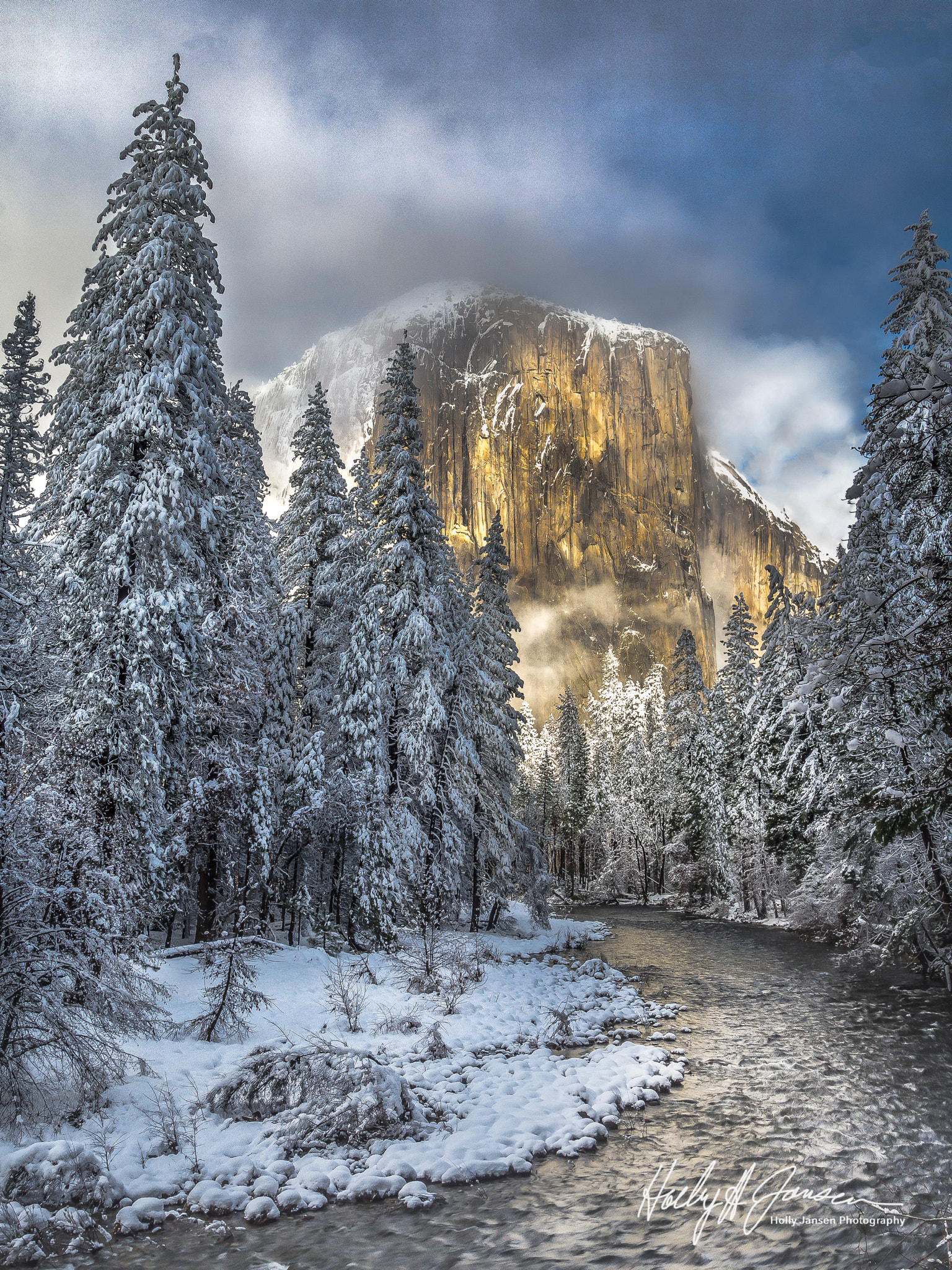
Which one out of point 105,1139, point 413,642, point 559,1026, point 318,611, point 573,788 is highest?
point 318,611

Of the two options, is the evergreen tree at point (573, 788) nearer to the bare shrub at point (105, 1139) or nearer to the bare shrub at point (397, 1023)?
the bare shrub at point (397, 1023)

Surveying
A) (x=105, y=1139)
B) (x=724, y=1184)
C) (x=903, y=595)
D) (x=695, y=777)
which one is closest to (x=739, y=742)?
(x=695, y=777)

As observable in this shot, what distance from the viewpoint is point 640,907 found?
45.7m


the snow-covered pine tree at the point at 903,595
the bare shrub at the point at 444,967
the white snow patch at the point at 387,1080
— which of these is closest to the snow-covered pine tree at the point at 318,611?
the bare shrub at the point at 444,967

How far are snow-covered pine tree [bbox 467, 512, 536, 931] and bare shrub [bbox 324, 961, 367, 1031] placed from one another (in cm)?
777

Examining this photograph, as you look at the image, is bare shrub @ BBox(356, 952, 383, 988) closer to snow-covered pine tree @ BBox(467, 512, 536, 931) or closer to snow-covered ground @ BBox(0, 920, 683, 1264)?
snow-covered ground @ BBox(0, 920, 683, 1264)

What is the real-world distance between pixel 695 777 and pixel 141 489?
33220 mm

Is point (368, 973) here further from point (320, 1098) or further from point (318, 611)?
point (318, 611)

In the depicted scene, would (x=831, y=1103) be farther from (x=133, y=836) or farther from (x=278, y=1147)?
(x=133, y=836)

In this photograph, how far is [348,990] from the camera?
536 inches

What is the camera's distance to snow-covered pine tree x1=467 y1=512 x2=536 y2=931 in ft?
79.5

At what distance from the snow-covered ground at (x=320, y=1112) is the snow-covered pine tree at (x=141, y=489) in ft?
12.7

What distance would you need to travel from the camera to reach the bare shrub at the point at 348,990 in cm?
1186

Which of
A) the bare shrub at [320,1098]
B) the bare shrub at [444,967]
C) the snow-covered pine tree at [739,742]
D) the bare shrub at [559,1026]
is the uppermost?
the snow-covered pine tree at [739,742]
